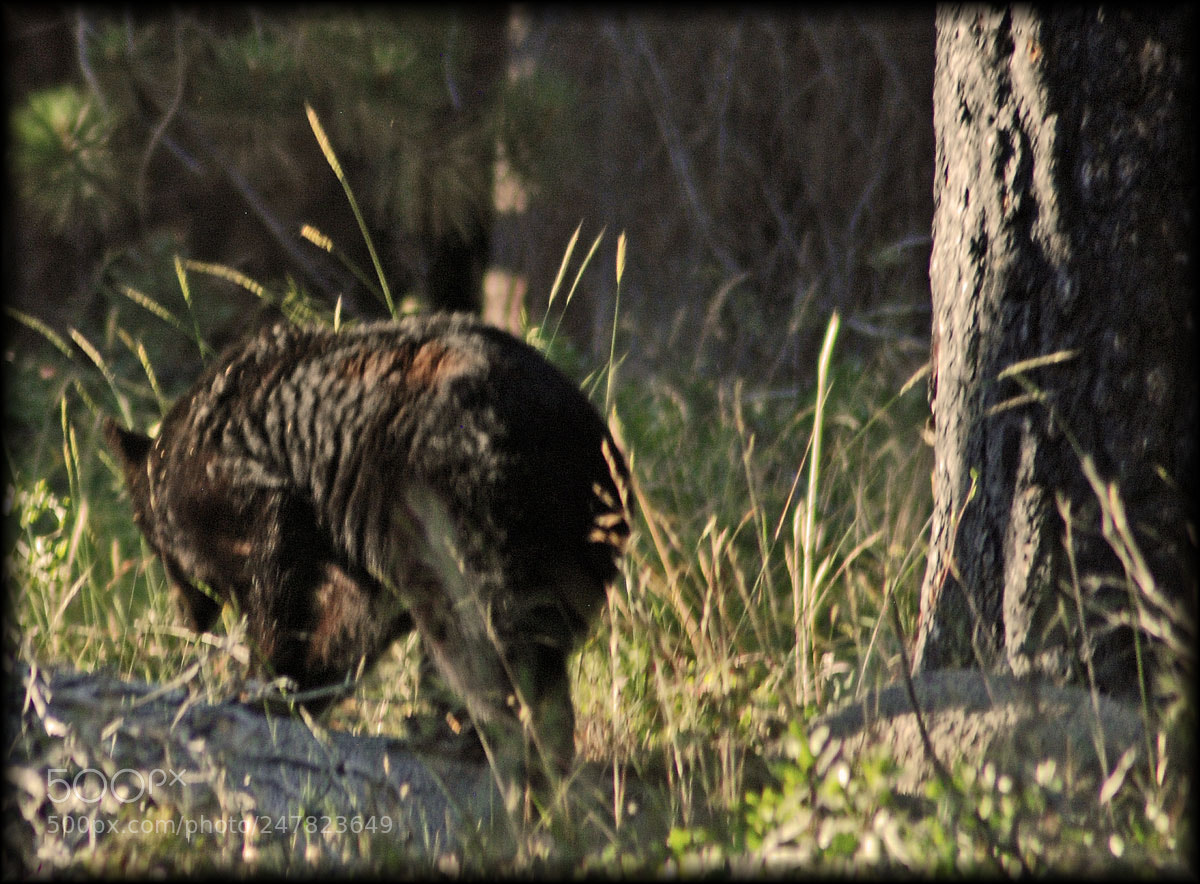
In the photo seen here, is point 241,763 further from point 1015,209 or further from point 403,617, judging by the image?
point 1015,209

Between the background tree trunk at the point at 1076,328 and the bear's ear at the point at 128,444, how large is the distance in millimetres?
2385

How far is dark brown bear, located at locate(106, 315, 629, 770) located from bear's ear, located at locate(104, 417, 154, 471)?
0.28 meters

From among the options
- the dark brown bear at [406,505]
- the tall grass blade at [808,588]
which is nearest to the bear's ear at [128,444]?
the dark brown bear at [406,505]

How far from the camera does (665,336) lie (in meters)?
5.53

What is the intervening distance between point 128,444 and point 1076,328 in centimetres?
268

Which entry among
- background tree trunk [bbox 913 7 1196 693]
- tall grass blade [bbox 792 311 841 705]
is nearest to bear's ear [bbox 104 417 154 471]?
tall grass blade [bbox 792 311 841 705]

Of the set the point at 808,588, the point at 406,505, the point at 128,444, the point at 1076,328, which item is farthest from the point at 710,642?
the point at 128,444

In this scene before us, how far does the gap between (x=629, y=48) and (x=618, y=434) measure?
2772 millimetres

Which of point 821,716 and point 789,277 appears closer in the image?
point 821,716

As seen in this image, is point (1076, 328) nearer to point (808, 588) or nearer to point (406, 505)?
point (808, 588)

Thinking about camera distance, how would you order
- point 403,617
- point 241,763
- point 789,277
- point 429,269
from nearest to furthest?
1. point 241,763
2. point 403,617
3. point 789,277
4. point 429,269

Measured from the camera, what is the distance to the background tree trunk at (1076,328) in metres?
2.42

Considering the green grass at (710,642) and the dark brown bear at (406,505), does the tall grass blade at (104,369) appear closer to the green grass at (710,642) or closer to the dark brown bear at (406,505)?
the green grass at (710,642)

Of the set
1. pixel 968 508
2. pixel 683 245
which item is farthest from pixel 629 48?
pixel 968 508
